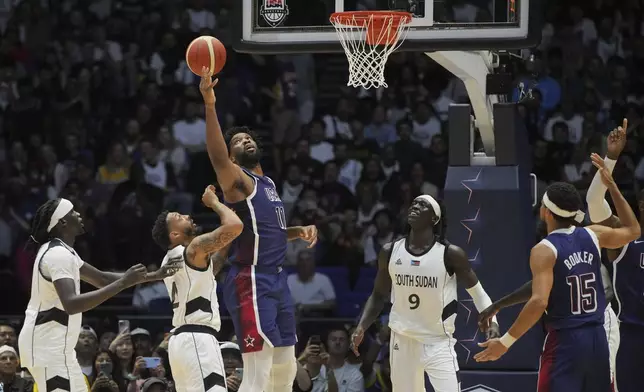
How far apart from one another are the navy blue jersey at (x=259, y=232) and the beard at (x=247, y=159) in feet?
0.37

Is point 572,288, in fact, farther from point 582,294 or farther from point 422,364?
point 422,364

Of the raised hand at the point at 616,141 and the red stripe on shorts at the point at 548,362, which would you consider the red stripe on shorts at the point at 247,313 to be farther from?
the raised hand at the point at 616,141

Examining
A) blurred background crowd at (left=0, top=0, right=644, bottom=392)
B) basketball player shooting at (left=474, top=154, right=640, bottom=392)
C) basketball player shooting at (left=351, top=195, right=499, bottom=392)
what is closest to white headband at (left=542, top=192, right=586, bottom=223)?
basketball player shooting at (left=474, top=154, right=640, bottom=392)

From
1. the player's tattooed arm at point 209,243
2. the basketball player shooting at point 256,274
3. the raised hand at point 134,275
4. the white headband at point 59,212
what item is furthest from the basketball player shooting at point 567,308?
the white headband at point 59,212

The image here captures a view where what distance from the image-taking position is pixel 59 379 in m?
8.12

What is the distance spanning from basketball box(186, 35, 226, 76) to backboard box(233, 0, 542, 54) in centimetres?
171

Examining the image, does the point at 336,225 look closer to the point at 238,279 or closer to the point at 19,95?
the point at 19,95

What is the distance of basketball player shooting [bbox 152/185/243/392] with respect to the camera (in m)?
8.49

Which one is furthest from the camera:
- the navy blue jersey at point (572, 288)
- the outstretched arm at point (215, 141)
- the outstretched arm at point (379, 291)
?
the outstretched arm at point (379, 291)

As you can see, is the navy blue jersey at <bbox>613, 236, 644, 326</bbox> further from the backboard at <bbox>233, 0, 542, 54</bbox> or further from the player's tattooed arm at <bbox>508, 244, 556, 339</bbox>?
the player's tattooed arm at <bbox>508, 244, 556, 339</bbox>

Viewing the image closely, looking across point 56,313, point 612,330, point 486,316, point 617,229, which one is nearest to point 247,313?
point 56,313

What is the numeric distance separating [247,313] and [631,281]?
3234 millimetres

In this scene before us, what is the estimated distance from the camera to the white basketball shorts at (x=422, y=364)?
9.05 meters

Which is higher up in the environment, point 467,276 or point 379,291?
point 467,276
